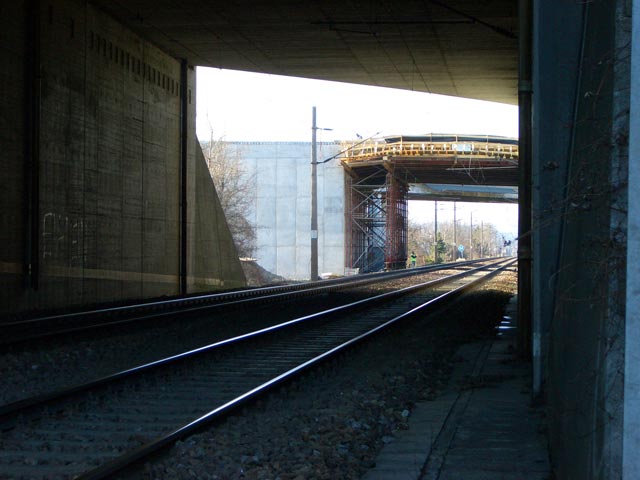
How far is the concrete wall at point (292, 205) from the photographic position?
181ft

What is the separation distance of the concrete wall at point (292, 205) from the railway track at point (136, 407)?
42014 millimetres

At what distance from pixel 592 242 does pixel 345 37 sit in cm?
2053

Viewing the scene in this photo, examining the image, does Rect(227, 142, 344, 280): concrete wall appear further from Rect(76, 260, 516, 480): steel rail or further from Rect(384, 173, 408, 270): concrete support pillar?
Rect(76, 260, 516, 480): steel rail

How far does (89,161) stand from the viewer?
20.1 m

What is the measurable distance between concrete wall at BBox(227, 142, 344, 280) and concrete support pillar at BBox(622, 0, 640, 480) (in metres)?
52.2

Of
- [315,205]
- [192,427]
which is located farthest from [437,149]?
[192,427]

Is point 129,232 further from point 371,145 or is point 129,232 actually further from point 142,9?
point 371,145

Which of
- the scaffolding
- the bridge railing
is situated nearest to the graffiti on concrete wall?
the bridge railing

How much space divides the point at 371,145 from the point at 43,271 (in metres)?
37.9

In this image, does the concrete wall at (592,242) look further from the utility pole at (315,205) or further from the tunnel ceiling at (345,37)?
the utility pole at (315,205)

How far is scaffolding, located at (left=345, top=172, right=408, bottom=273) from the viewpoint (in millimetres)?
57312

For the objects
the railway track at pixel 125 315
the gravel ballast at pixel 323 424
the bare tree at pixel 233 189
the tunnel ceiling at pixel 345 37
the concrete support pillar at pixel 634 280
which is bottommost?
the gravel ballast at pixel 323 424

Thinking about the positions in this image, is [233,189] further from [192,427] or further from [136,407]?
[192,427]

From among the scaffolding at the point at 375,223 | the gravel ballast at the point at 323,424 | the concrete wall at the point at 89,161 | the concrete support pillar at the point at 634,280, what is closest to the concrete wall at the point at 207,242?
the concrete wall at the point at 89,161
